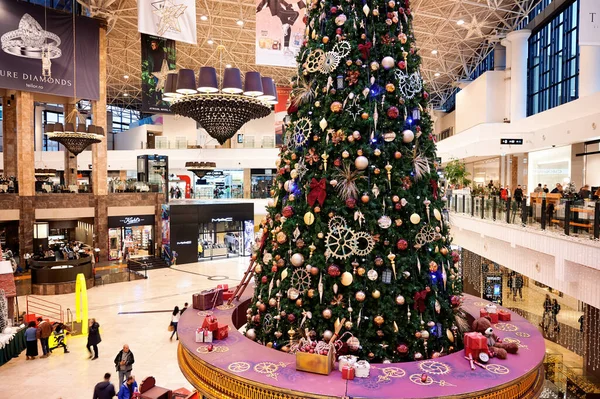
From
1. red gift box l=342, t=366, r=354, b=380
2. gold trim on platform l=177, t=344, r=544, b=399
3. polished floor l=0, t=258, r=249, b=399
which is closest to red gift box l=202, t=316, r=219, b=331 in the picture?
gold trim on platform l=177, t=344, r=544, b=399

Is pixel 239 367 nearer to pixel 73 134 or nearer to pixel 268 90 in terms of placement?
pixel 268 90

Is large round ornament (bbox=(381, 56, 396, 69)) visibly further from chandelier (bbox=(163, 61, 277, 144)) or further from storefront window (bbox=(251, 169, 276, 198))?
storefront window (bbox=(251, 169, 276, 198))

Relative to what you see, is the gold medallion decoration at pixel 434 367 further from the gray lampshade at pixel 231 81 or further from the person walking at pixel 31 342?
the person walking at pixel 31 342

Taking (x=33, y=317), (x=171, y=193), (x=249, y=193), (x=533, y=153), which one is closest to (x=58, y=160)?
(x=171, y=193)

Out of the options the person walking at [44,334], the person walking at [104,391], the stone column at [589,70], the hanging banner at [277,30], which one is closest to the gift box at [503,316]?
the person walking at [104,391]

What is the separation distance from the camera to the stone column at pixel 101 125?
1988 cm

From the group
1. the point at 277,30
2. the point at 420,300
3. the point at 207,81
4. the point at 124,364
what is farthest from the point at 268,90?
the point at 124,364

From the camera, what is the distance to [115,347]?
10469 mm

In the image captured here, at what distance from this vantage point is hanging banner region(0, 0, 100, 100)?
54.9 feet

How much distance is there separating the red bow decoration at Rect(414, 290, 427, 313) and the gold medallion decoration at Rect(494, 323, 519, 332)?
110 cm

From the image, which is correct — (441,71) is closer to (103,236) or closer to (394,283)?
(103,236)

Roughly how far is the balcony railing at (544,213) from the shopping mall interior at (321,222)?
5 centimetres

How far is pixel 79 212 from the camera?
65.2 feet

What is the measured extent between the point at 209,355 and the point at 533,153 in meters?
20.7
